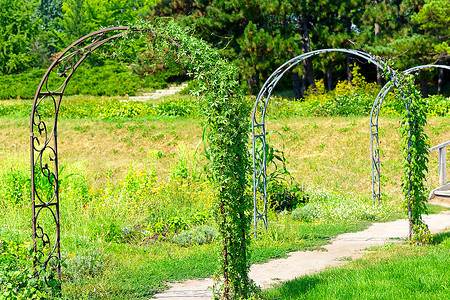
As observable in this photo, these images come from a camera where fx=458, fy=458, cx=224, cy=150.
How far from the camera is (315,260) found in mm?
5758

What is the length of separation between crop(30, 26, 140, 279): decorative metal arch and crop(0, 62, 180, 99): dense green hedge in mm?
15627

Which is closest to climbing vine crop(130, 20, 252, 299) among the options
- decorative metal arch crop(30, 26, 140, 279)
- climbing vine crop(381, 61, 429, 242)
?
decorative metal arch crop(30, 26, 140, 279)

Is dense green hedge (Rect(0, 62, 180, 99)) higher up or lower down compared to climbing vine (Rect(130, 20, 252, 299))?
Answer: higher up

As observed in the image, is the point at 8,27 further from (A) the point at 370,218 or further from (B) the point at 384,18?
(A) the point at 370,218

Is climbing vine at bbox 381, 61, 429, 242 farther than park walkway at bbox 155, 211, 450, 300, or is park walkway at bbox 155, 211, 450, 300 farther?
climbing vine at bbox 381, 61, 429, 242

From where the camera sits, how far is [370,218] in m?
8.34

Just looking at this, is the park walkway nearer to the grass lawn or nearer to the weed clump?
the grass lawn

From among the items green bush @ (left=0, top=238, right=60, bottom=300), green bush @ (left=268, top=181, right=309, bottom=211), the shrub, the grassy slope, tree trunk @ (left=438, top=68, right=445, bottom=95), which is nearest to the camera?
green bush @ (left=0, top=238, right=60, bottom=300)

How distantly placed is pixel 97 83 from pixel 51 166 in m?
18.3

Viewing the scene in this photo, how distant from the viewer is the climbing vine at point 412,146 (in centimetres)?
600

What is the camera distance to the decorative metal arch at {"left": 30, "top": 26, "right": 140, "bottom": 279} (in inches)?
161

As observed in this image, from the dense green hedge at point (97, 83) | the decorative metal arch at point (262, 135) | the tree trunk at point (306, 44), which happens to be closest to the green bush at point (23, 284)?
the decorative metal arch at point (262, 135)

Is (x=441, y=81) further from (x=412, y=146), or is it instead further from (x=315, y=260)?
(x=315, y=260)

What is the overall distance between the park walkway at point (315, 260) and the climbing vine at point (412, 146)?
2.21ft
